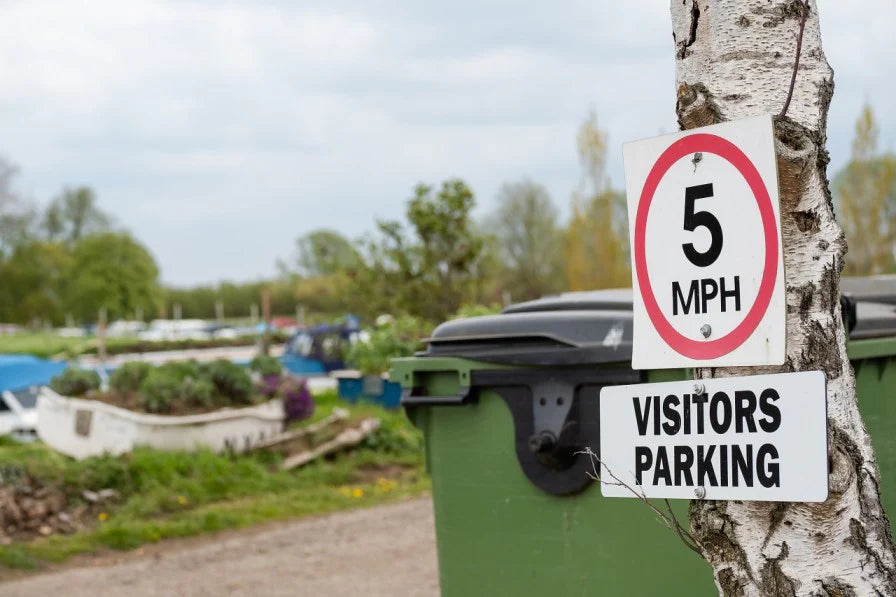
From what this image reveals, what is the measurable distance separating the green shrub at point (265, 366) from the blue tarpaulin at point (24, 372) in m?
4.53

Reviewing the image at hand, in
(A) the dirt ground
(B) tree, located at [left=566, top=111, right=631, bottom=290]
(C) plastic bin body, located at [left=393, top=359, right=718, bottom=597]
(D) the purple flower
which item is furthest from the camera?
(B) tree, located at [left=566, top=111, right=631, bottom=290]

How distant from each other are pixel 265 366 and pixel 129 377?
1346 mm

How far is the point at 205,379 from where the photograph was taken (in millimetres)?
9703

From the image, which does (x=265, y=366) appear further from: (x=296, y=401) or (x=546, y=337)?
(x=546, y=337)

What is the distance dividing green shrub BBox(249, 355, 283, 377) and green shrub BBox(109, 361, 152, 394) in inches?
42.2

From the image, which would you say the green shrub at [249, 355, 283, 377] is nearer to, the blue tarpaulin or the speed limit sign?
the blue tarpaulin

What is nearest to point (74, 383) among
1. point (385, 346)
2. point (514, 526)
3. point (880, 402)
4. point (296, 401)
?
point (296, 401)

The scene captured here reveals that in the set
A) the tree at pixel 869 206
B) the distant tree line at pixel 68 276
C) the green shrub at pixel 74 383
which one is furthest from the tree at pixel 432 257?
the distant tree line at pixel 68 276

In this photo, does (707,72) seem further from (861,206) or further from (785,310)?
(861,206)

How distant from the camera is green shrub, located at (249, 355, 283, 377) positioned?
10477 millimetres

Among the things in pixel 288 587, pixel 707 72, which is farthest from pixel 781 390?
pixel 288 587

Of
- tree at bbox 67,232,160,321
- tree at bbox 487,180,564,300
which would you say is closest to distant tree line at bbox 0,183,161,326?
tree at bbox 67,232,160,321

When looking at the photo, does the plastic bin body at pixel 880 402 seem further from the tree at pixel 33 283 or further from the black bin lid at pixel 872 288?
the tree at pixel 33 283

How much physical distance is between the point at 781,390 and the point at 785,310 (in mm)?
161
